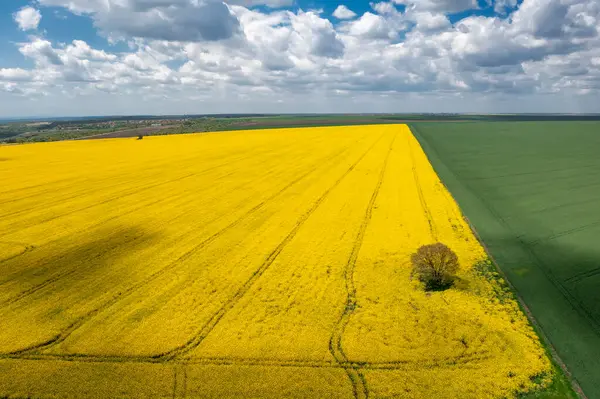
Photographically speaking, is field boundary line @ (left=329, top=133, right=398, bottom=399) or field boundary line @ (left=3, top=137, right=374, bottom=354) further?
field boundary line @ (left=3, top=137, right=374, bottom=354)

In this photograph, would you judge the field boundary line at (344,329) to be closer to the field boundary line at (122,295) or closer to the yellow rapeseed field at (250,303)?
the yellow rapeseed field at (250,303)

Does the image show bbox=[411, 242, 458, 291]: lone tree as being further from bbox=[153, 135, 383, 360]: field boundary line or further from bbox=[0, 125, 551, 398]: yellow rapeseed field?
bbox=[153, 135, 383, 360]: field boundary line

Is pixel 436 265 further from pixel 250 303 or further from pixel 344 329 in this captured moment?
pixel 250 303

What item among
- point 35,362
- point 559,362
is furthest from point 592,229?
point 35,362

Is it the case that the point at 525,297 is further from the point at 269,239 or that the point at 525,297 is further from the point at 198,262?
the point at 198,262

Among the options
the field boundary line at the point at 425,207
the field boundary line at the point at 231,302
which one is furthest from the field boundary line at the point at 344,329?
the field boundary line at the point at 425,207

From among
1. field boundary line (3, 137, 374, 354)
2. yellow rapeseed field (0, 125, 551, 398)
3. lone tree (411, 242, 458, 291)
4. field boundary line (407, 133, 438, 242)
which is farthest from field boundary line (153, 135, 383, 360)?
field boundary line (407, 133, 438, 242)
